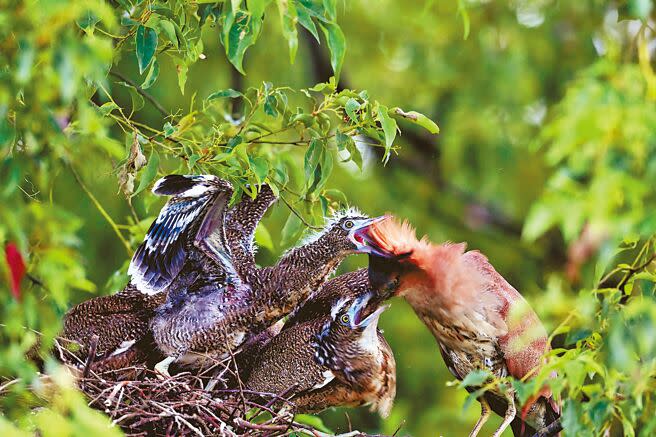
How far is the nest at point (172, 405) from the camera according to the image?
4.04m

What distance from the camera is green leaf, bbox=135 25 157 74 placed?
12.6 ft

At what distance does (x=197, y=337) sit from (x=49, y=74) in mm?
2441

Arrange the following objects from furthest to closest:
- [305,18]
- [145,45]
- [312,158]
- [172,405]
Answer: [312,158] → [172,405] → [145,45] → [305,18]

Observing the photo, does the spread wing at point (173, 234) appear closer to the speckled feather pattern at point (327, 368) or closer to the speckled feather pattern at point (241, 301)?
the speckled feather pattern at point (241, 301)

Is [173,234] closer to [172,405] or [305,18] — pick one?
[172,405]

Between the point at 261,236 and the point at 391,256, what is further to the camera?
the point at 261,236

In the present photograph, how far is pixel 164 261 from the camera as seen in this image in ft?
15.9

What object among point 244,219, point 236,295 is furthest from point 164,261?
point 244,219

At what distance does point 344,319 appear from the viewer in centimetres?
487

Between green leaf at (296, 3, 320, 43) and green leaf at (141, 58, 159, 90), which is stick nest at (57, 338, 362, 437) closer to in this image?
green leaf at (141, 58, 159, 90)

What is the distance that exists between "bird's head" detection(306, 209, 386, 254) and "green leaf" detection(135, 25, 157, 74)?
1458 millimetres

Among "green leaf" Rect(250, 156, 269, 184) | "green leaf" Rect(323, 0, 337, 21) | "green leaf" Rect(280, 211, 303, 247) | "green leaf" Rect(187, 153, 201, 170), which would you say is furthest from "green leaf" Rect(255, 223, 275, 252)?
"green leaf" Rect(323, 0, 337, 21)

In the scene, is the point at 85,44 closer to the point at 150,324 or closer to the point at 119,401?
the point at 119,401

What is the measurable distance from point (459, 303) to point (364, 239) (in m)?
0.49
